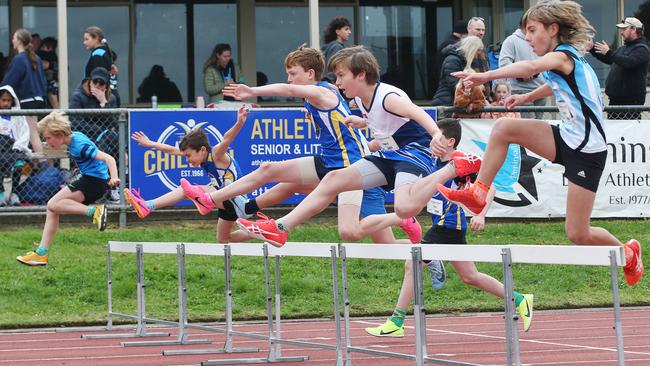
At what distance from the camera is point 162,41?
75.0 feet

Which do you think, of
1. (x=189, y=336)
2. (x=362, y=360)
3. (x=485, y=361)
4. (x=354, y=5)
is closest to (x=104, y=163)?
(x=189, y=336)

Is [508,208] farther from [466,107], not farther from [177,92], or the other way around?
[177,92]

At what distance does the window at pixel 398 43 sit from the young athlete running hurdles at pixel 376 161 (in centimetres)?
1353

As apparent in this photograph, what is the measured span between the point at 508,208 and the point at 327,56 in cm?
328

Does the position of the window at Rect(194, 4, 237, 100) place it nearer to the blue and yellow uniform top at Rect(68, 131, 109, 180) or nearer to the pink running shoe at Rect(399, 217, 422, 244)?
the blue and yellow uniform top at Rect(68, 131, 109, 180)

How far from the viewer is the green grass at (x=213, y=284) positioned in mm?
14023

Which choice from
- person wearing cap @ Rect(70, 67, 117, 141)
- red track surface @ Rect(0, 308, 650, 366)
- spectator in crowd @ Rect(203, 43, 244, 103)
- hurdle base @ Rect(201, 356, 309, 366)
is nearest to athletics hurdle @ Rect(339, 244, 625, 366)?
hurdle base @ Rect(201, 356, 309, 366)

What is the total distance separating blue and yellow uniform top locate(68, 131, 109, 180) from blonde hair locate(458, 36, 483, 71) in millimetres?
5125

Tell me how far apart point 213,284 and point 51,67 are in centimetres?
726

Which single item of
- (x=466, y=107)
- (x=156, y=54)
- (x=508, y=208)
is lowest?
(x=508, y=208)

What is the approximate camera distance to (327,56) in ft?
57.2

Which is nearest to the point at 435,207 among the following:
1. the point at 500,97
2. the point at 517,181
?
the point at 517,181

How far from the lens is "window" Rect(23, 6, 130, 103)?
22047 mm

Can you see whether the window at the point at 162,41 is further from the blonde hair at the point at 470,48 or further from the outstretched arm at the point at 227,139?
the outstretched arm at the point at 227,139
